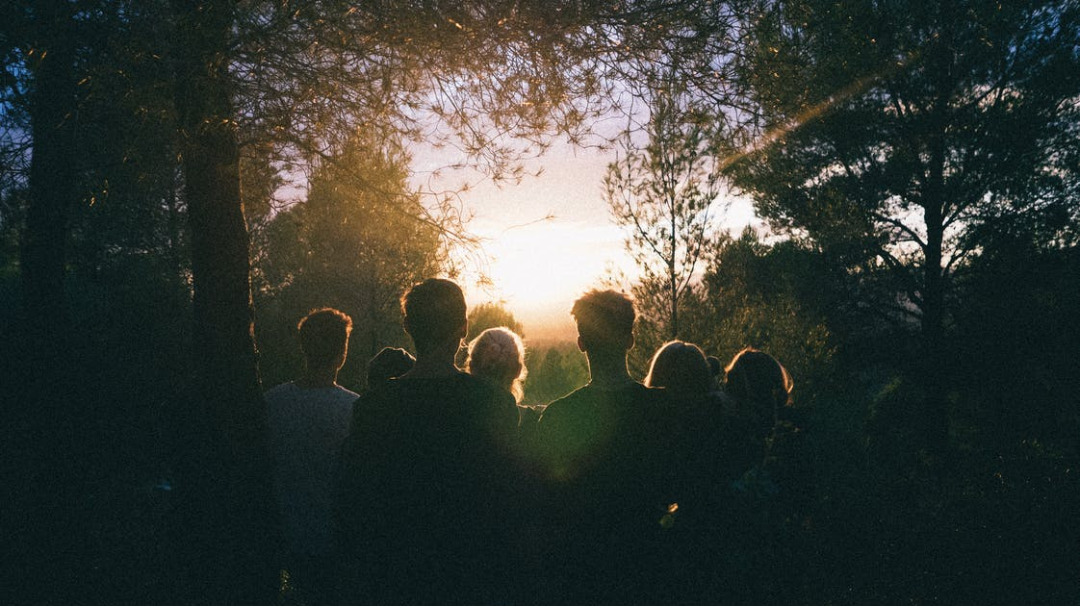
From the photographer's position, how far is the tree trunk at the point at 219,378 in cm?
345

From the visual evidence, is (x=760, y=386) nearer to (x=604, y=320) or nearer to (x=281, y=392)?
(x=604, y=320)

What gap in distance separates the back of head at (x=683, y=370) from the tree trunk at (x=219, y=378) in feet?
7.72

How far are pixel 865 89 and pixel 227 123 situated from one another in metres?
12.3

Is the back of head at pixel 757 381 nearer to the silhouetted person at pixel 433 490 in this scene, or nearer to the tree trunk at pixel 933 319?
the silhouetted person at pixel 433 490

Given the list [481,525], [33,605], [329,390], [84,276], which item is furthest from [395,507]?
[84,276]

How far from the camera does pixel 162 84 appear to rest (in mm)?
3221

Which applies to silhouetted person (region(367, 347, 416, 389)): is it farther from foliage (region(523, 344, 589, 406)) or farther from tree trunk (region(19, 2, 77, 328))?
A: foliage (region(523, 344, 589, 406))

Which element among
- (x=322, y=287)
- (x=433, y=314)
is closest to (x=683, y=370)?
(x=433, y=314)

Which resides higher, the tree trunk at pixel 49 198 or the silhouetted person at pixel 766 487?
the tree trunk at pixel 49 198

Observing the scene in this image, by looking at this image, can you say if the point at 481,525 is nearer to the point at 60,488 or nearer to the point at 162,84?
the point at 162,84

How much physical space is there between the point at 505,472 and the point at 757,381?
205 cm

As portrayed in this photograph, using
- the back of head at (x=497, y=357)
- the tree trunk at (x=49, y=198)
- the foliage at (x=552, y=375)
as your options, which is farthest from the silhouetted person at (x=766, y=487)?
the foliage at (x=552, y=375)

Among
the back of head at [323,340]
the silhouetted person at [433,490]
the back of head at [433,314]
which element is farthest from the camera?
the back of head at [323,340]

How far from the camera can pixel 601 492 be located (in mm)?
2625
